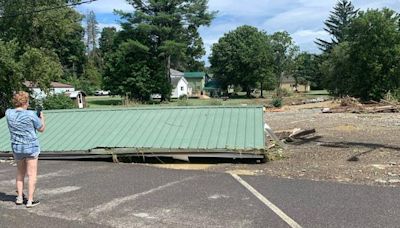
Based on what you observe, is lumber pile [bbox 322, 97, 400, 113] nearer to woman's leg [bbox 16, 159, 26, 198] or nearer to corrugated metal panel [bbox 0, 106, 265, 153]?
corrugated metal panel [bbox 0, 106, 265, 153]

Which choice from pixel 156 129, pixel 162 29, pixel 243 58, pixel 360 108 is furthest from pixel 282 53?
pixel 156 129

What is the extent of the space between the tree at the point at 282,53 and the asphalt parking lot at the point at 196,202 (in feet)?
304

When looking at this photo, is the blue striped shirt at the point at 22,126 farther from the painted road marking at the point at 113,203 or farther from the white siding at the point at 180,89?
the white siding at the point at 180,89

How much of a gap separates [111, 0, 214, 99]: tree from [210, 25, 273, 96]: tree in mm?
20963

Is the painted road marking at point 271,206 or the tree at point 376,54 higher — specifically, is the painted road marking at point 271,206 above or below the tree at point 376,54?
below

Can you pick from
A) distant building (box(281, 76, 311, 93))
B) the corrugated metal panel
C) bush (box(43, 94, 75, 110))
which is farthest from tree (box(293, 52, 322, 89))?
the corrugated metal panel

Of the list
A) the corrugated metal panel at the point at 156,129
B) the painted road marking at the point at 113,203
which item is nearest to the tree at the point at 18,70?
the corrugated metal panel at the point at 156,129

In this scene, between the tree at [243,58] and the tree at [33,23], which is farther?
the tree at [243,58]

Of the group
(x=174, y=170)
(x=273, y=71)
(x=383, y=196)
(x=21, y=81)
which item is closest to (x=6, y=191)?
(x=174, y=170)

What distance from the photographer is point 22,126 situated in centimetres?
714

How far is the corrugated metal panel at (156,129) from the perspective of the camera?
11.9 metres

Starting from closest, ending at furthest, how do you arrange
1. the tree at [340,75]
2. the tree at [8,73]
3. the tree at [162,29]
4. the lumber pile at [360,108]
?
the tree at [8,73]
the lumber pile at [360,108]
the tree at [340,75]
the tree at [162,29]

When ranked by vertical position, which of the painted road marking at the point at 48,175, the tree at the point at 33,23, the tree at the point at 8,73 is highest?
the tree at the point at 33,23

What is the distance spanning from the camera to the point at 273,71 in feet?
318
